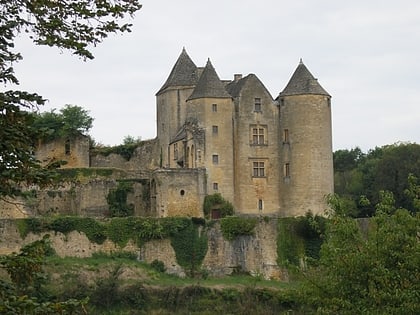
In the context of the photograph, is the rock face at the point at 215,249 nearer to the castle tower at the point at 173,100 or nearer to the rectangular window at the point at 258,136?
the rectangular window at the point at 258,136

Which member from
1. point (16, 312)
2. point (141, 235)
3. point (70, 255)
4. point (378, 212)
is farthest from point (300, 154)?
point (16, 312)

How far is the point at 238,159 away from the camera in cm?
5012

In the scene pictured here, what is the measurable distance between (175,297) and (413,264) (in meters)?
19.4

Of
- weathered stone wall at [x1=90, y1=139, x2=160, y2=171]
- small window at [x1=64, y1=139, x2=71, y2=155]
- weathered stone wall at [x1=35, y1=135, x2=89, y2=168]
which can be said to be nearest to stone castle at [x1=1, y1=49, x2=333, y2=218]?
weathered stone wall at [x1=90, y1=139, x2=160, y2=171]

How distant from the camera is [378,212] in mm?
26234

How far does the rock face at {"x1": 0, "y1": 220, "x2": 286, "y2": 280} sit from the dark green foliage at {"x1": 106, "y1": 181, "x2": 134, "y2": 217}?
4.28 metres

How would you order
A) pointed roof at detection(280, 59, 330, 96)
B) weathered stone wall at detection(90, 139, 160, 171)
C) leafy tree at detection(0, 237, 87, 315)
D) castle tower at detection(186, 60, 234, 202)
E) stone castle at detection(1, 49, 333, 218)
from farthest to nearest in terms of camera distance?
1. weathered stone wall at detection(90, 139, 160, 171)
2. pointed roof at detection(280, 59, 330, 96)
3. castle tower at detection(186, 60, 234, 202)
4. stone castle at detection(1, 49, 333, 218)
5. leafy tree at detection(0, 237, 87, 315)

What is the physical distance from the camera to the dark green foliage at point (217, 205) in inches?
1889

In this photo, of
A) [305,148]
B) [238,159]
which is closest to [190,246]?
[238,159]

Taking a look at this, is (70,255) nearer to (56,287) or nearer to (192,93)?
(56,287)

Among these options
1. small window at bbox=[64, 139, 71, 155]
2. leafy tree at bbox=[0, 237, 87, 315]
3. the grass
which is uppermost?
small window at bbox=[64, 139, 71, 155]

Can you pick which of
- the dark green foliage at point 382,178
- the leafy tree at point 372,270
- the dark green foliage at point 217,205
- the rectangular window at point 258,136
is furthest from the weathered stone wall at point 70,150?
the leafy tree at point 372,270

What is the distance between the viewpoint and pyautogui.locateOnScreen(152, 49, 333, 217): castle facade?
48.5 m

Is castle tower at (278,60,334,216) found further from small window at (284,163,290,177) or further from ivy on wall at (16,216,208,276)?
ivy on wall at (16,216,208,276)
